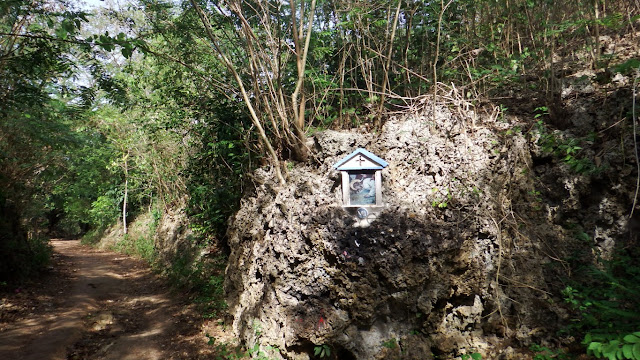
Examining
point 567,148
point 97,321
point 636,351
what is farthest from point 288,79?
point 97,321

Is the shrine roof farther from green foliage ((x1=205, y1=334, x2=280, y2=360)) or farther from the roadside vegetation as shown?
green foliage ((x1=205, y1=334, x2=280, y2=360))

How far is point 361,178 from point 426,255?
140 centimetres

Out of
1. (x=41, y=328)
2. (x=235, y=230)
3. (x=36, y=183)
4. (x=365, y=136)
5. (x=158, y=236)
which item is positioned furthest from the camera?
(x=158, y=236)

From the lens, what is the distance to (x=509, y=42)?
21.3 feet

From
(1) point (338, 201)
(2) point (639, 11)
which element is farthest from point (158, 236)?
(2) point (639, 11)

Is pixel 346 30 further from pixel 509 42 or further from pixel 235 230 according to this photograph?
pixel 235 230

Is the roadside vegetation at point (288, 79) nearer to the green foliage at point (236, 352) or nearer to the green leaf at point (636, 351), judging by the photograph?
the green leaf at point (636, 351)

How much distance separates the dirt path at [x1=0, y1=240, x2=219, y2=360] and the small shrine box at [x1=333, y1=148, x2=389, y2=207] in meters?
3.47

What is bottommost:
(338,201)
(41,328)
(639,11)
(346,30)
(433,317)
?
(41,328)

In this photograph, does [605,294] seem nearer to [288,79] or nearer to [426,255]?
[426,255]

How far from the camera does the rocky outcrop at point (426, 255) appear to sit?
435 cm

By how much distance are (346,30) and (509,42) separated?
3.29 m

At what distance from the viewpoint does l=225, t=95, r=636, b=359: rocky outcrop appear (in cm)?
435

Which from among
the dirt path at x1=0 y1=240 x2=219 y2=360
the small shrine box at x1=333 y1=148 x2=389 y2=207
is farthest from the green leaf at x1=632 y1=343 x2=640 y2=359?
the dirt path at x1=0 y1=240 x2=219 y2=360
